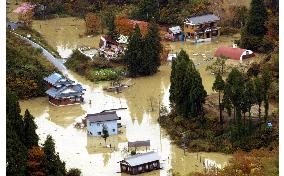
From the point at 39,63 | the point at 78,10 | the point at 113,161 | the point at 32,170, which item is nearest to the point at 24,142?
the point at 32,170

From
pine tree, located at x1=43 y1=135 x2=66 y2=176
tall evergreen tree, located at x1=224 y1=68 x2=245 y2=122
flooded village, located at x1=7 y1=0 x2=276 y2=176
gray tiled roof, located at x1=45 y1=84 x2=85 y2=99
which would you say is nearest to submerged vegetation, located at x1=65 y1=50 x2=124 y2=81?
Result: flooded village, located at x1=7 y1=0 x2=276 y2=176

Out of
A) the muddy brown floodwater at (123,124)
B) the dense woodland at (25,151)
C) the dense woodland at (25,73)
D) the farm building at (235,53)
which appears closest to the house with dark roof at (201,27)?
the muddy brown floodwater at (123,124)

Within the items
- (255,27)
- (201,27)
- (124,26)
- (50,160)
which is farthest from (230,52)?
(50,160)

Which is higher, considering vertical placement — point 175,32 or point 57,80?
point 175,32

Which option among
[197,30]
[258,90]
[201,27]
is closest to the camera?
A: [258,90]

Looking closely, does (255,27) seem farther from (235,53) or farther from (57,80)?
(57,80)

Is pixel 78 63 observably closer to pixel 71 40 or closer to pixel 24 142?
pixel 71 40
